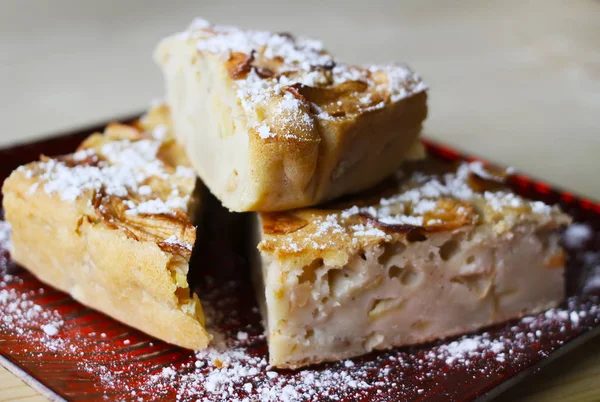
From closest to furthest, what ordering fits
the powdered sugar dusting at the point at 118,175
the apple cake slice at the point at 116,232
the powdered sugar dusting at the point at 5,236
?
the apple cake slice at the point at 116,232 < the powdered sugar dusting at the point at 118,175 < the powdered sugar dusting at the point at 5,236

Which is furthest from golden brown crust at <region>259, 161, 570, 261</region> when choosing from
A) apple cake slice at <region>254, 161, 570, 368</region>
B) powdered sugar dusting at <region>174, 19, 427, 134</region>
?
powdered sugar dusting at <region>174, 19, 427, 134</region>

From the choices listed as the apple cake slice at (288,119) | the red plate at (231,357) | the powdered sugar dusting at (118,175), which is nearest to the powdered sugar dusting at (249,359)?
the red plate at (231,357)

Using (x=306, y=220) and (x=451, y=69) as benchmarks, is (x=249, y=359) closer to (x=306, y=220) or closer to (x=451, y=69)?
(x=306, y=220)

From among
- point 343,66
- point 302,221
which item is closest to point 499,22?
point 343,66

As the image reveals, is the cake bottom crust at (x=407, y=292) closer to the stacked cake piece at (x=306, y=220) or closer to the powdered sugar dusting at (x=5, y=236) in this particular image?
the stacked cake piece at (x=306, y=220)

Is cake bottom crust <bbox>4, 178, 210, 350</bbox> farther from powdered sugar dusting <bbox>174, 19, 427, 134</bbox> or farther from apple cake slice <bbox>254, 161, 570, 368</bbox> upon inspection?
powdered sugar dusting <bbox>174, 19, 427, 134</bbox>
